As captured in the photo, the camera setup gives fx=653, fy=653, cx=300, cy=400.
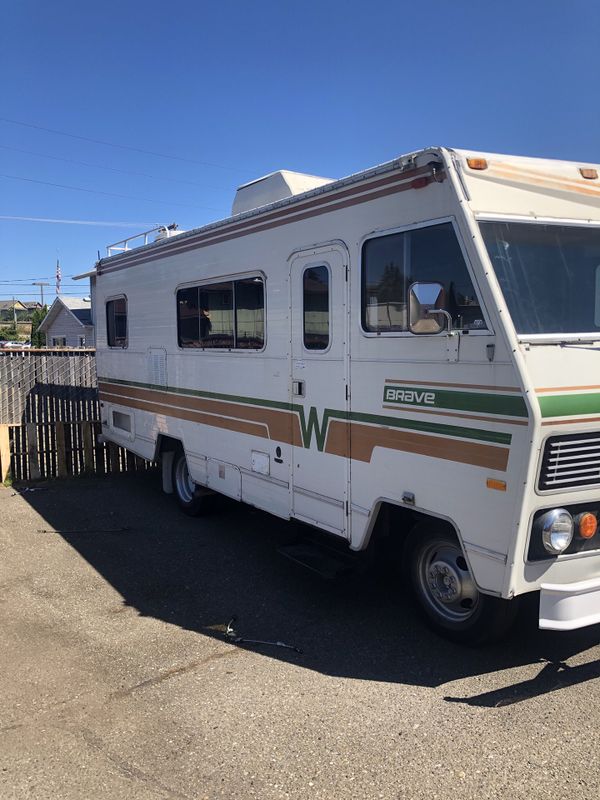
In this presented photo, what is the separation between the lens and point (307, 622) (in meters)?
4.70

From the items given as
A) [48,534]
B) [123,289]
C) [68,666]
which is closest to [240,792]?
[68,666]

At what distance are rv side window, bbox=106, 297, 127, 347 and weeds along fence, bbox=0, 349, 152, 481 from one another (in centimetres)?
153

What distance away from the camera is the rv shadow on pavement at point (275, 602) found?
4.05 meters

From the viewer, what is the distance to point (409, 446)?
4.08 meters

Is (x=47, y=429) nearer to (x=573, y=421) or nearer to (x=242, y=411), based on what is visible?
(x=242, y=411)

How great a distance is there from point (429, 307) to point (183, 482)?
182 inches

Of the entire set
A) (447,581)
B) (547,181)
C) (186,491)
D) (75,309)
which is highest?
(75,309)

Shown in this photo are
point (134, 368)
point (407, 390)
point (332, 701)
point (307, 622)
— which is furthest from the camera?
point (134, 368)

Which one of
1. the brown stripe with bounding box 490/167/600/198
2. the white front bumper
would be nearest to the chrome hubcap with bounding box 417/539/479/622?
the white front bumper

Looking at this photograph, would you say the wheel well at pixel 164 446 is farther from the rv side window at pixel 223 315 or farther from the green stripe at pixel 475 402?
the green stripe at pixel 475 402

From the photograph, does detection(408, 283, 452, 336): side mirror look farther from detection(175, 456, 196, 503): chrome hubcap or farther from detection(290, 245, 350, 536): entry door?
detection(175, 456, 196, 503): chrome hubcap

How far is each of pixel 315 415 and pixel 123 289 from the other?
4.34m

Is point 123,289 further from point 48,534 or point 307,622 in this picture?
point 307,622

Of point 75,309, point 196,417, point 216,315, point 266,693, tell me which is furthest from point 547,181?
point 75,309
